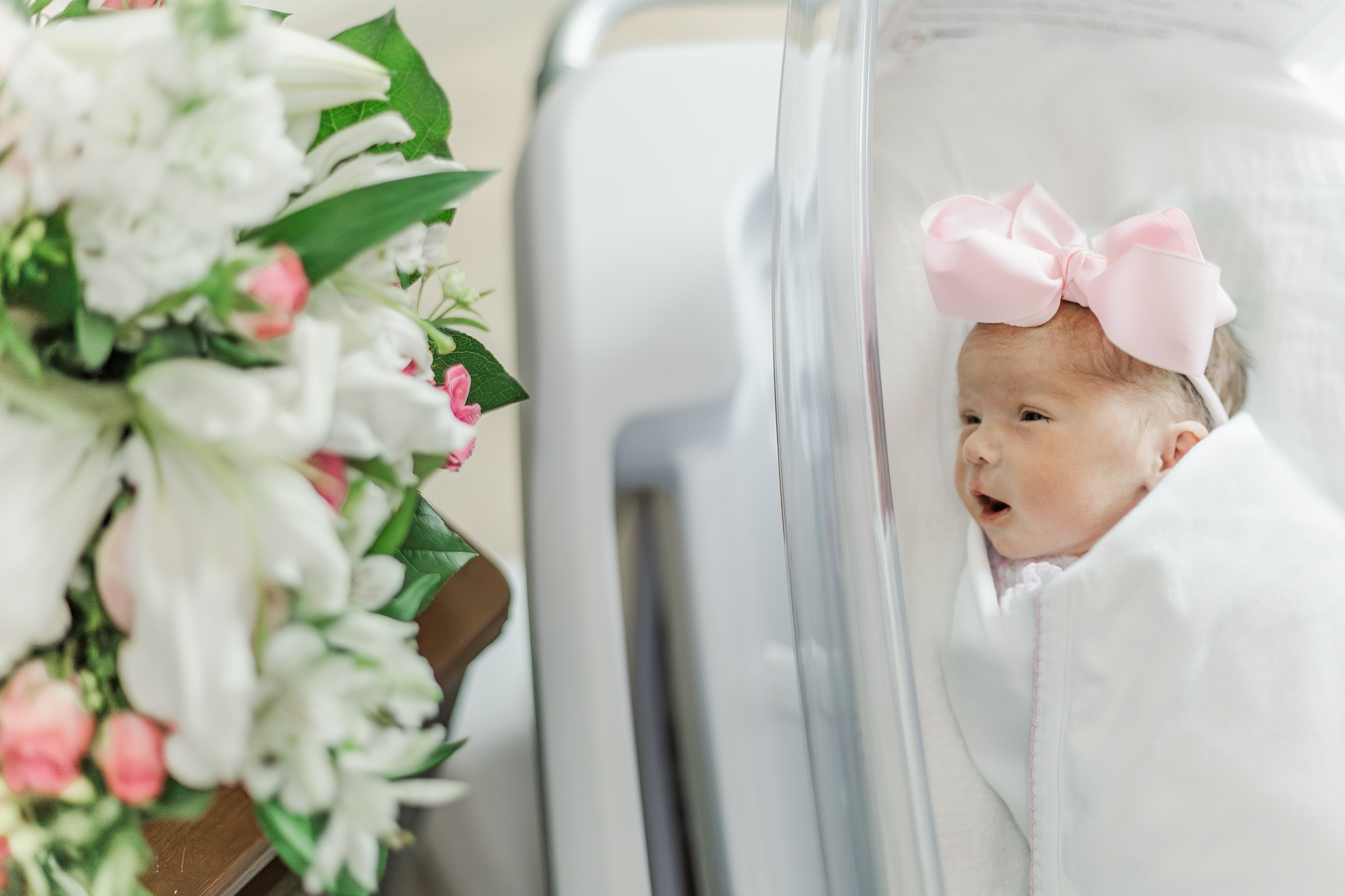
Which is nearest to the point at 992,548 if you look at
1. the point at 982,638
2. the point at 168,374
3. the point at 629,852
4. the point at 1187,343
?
the point at 982,638

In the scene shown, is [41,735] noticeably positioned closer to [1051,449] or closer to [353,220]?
[353,220]

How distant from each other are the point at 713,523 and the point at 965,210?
0.31 meters

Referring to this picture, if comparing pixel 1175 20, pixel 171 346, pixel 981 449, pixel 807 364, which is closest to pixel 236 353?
pixel 171 346

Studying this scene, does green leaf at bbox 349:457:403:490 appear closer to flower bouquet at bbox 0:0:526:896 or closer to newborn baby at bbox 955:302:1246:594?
flower bouquet at bbox 0:0:526:896

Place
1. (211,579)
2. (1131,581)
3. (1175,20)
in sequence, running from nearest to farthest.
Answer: (211,579) → (1131,581) → (1175,20)

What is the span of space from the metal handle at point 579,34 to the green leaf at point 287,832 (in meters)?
0.75

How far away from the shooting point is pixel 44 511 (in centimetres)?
31

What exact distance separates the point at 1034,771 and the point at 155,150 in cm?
62

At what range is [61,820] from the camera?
0.33 metres

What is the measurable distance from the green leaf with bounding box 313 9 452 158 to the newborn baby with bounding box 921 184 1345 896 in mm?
379

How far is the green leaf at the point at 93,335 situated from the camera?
1.03 feet

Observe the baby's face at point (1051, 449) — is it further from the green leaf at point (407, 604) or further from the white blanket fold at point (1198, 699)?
Result: the green leaf at point (407, 604)

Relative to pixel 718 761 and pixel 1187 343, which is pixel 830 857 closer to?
pixel 718 761

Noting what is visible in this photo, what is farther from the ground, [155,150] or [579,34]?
[579,34]
